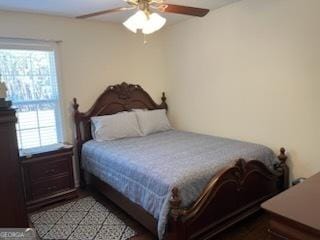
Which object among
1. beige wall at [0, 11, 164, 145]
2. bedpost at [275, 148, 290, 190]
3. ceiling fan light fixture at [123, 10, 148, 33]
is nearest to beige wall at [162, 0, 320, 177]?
bedpost at [275, 148, 290, 190]

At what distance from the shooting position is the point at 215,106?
3.71m

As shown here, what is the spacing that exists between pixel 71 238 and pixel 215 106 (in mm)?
2427

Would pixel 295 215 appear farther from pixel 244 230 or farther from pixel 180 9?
pixel 180 9

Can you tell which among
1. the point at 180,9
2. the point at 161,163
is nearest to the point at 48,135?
the point at 161,163

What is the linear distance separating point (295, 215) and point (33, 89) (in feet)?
10.6

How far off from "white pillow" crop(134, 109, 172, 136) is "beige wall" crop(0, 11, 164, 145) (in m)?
0.56

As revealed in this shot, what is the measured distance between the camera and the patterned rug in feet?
8.29

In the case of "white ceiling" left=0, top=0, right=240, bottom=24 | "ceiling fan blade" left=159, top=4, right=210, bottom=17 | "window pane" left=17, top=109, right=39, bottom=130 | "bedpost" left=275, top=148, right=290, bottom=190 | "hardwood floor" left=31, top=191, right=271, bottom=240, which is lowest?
"hardwood floor" left=31, top=191, right=271, bottom=240

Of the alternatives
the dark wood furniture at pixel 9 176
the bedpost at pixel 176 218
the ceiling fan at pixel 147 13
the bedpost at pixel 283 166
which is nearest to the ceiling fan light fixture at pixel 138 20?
the ceiling fan at pixel 147 13

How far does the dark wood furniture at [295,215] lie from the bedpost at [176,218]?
34.4 inches

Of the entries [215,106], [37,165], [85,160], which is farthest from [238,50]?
[37,165]

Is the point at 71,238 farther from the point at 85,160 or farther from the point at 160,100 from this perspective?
the point at 160,100

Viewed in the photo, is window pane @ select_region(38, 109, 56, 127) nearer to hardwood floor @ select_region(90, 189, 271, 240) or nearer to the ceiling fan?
hardwood floor @ select_region(90, 189, 271, 240)

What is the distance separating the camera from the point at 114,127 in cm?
363
